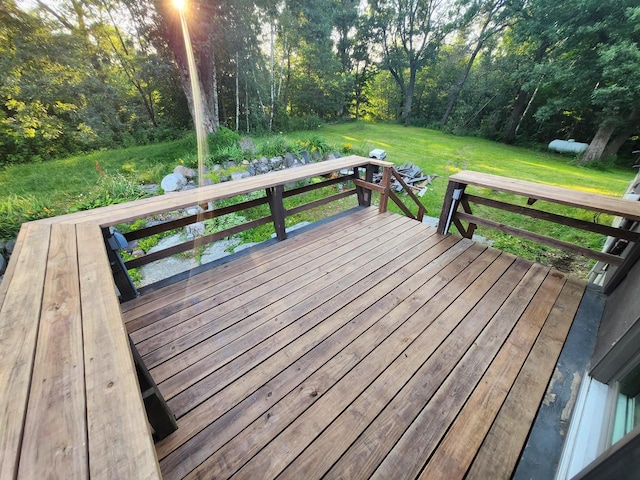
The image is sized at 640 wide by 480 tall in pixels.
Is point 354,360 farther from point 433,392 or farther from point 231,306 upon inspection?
point 231,306

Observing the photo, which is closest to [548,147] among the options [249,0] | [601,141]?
[601,141]

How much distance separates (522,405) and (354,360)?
3.12 ft

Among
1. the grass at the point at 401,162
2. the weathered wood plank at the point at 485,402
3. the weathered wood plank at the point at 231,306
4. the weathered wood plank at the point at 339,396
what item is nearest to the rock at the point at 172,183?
the grass at the point at 401,162

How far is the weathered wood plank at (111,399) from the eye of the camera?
0.55 m

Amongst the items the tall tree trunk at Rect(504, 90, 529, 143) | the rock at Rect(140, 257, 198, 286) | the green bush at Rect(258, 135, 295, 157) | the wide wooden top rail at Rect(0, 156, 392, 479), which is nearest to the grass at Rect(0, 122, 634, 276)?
the green bush at Rect(258, 135, 295, 157)

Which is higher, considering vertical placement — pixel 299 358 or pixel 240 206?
pixel 240 206

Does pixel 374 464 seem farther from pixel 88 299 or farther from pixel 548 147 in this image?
pixel 548 147

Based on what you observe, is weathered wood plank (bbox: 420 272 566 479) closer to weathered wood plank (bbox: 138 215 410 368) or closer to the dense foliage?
weathered wood plank (bbox: 138 215 410 368)

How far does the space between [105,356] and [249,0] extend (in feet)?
28.8

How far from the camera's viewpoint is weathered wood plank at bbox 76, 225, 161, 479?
0.55m

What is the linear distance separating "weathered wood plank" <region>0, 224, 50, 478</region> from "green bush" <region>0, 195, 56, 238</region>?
10.3 feet

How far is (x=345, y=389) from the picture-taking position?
1.49 metres

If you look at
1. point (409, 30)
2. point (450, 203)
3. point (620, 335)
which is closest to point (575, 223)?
point (450, 203)

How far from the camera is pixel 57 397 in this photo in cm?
67
